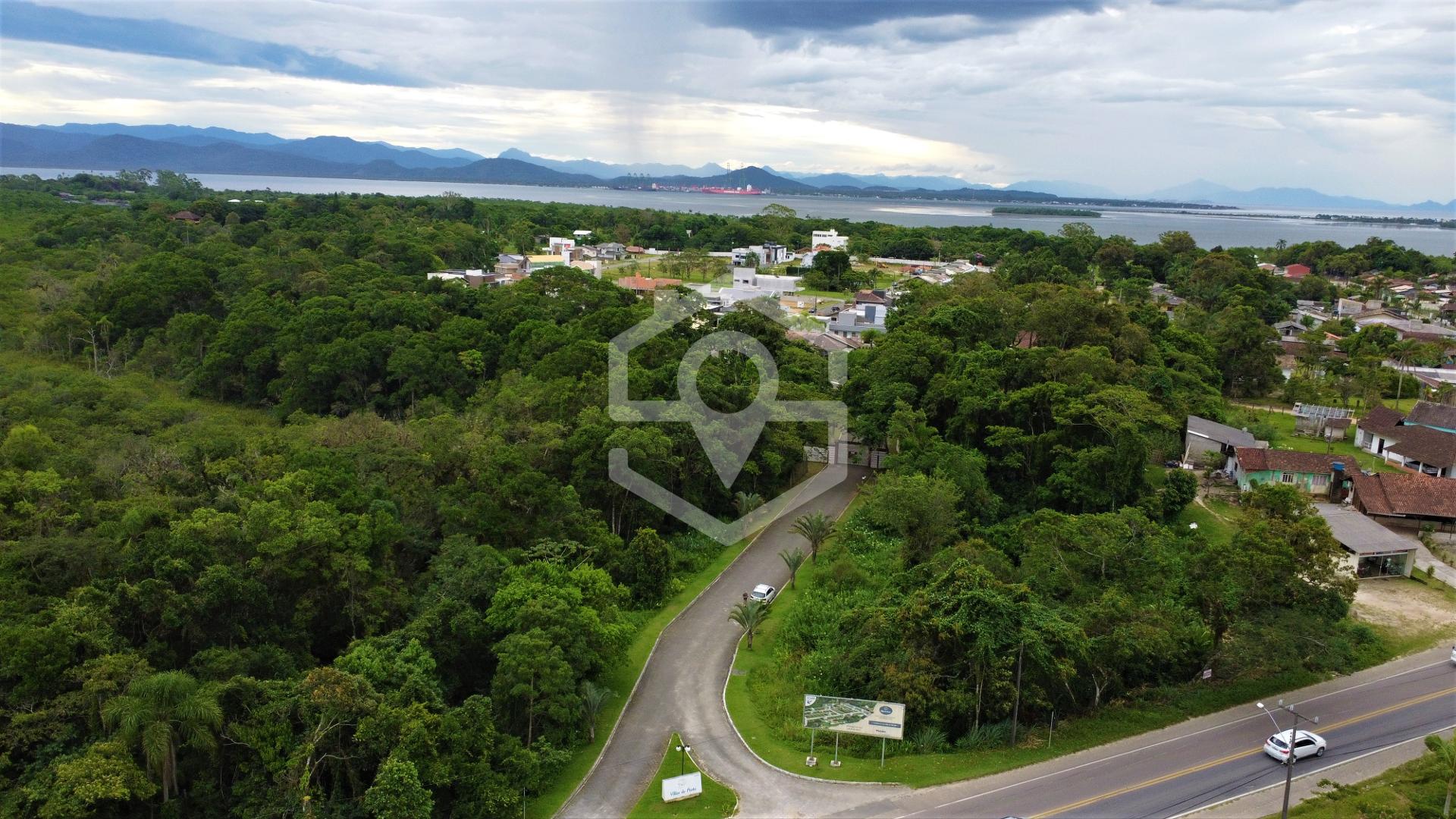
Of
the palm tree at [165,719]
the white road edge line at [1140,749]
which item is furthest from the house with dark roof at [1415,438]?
the palm tree at [165,719]

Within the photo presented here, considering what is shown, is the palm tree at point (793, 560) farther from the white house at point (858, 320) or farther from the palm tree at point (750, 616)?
the white house at point (858, 320)

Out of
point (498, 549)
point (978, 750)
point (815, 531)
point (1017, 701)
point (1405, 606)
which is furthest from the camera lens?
point (815, 531)

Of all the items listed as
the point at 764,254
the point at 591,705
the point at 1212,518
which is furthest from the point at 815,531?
the point at 764,254

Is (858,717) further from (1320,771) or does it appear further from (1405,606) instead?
(1405,606)

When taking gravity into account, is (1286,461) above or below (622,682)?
above

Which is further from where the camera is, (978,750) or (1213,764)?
(978,750)

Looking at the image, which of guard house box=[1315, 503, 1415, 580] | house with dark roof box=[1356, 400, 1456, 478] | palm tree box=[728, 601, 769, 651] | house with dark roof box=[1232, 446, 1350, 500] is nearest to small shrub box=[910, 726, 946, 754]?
palm tree box=[728, 601, 769, 651]

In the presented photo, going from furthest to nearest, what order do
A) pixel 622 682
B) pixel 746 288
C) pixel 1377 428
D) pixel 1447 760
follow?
1. pixel 746 288
2. pixel 1377 428
3. pixel 622 682
4. pixel 1447 760
